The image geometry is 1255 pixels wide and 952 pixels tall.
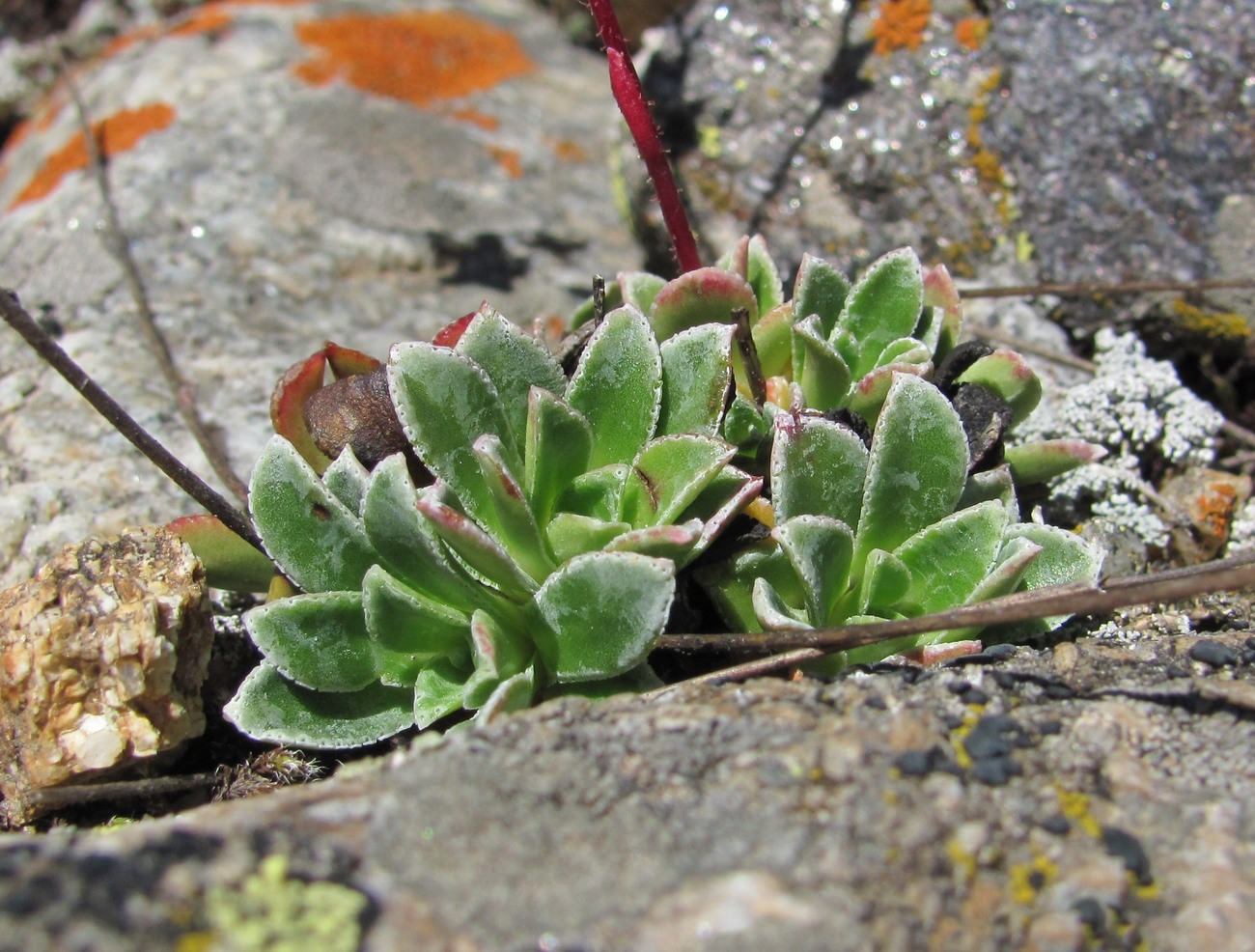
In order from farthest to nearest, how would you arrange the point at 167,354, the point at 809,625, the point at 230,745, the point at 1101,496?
the point at 167,354
the point at 1101,496
the point at 230,745
the point at 809,625

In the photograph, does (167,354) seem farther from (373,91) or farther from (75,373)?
(373,91)

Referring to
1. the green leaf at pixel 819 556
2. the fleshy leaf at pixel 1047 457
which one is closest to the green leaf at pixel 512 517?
the green leaf at pixel 819 556

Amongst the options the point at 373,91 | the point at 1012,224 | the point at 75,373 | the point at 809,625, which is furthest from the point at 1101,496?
the point at 373,91

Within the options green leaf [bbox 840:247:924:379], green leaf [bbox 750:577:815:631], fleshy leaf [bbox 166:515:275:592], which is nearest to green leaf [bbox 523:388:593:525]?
green leaf [bbox 750:577:815:631]

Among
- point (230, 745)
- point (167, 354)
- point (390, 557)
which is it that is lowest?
point (230, 745)

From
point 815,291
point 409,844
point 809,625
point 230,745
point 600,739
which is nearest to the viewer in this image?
point 409,844

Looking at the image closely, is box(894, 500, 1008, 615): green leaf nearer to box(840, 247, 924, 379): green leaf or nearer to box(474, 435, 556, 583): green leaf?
box(840, 247, 924, 379): green leaf
